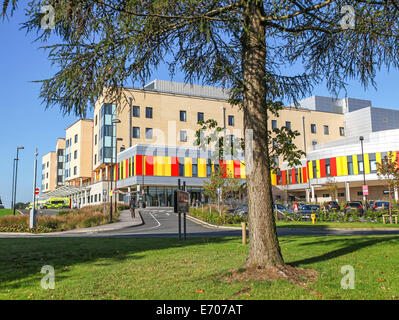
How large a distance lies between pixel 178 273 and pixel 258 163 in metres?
2.54

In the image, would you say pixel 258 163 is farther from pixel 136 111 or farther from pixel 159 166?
pixel 136 111

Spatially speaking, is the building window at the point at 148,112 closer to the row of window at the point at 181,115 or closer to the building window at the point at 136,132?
the row of window at the point at 181,115

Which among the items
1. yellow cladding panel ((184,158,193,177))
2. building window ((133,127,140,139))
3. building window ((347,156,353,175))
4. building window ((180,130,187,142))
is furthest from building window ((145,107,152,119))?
building window ((347,156,353,175))

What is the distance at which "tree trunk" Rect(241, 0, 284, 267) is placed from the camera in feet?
22.1

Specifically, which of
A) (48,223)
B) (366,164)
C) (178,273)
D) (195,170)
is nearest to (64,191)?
(195,170)

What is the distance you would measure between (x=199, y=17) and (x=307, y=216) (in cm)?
2573

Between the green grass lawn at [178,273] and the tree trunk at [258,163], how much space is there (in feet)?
2.46

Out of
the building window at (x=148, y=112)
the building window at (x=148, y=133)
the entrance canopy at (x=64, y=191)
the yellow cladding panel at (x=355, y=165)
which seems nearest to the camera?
the yellow cladding panel at (x=355, y=165)

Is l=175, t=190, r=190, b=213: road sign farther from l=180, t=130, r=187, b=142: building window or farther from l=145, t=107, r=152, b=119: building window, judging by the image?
l=145, t=107, r=152, b=119: building window

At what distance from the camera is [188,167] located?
60594mm

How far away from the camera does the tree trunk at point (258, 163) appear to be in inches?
265

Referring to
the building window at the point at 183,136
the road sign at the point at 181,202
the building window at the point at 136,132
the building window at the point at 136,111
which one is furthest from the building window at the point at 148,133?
the road sign at the point at 181,202

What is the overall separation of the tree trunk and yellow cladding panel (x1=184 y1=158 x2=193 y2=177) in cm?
5330
